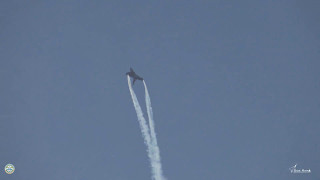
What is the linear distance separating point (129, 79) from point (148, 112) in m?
4.72

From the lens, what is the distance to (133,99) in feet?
217

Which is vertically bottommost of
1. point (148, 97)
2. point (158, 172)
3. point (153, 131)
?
point (158, 172)

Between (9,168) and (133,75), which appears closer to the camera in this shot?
(133,75)

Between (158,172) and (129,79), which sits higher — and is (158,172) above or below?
below

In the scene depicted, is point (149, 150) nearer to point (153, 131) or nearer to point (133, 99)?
point (153, 131)

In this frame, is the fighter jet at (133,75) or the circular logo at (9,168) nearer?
the fighter jet at (133,75)

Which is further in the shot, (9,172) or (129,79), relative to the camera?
(9,172)

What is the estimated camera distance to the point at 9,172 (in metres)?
91.2

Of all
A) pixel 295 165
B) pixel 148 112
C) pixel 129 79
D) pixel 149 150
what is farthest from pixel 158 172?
pixel 295 165

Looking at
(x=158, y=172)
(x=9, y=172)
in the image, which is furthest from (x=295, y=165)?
(x=9, y=172)

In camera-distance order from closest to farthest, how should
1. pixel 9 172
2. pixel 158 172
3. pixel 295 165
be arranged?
pixel 158 172 < pixel 295 165 < pixel 9 172

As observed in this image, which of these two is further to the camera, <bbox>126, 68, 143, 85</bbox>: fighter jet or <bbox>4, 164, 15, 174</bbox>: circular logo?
<bbox>4, 164, 15, 174</bbox>: circular logo

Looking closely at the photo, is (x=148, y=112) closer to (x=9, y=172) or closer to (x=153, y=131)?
(x=153, y=131)

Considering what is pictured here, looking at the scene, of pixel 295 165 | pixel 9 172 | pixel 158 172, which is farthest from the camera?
pixel 9 172
